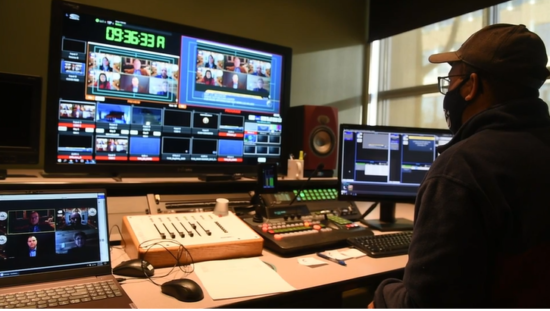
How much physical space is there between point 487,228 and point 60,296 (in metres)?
1.06

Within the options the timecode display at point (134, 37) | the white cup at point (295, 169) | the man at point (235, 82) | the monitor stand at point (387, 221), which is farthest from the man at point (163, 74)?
the monitor stand at point (387, 221)

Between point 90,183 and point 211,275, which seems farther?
point 90,183

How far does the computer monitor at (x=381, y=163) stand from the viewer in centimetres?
190

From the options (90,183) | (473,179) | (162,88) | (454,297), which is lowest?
(454,297)

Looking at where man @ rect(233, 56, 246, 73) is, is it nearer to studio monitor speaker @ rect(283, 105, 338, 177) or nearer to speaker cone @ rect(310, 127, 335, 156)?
studio monitor speaker @ rect(283, 105, 338, 177)

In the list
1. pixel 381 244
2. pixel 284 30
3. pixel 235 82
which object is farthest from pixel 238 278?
pixel 284 30

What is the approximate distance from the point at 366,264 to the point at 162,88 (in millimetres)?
1260

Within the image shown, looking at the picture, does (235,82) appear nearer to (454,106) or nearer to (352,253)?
(352,253)

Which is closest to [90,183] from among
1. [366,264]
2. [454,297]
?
[366,264]

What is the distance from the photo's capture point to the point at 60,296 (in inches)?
38.7

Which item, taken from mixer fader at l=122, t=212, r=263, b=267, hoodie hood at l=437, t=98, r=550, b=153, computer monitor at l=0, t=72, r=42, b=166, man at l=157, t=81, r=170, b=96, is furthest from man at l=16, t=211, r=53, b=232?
hoodie hood at l=437, t=98, r=550, b=153

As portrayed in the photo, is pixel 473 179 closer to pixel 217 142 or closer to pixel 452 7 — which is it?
pixel 217 142

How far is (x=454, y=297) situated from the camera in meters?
0.82

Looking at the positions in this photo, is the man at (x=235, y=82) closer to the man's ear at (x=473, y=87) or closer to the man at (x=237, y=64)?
the man at (x=237, y=64)
